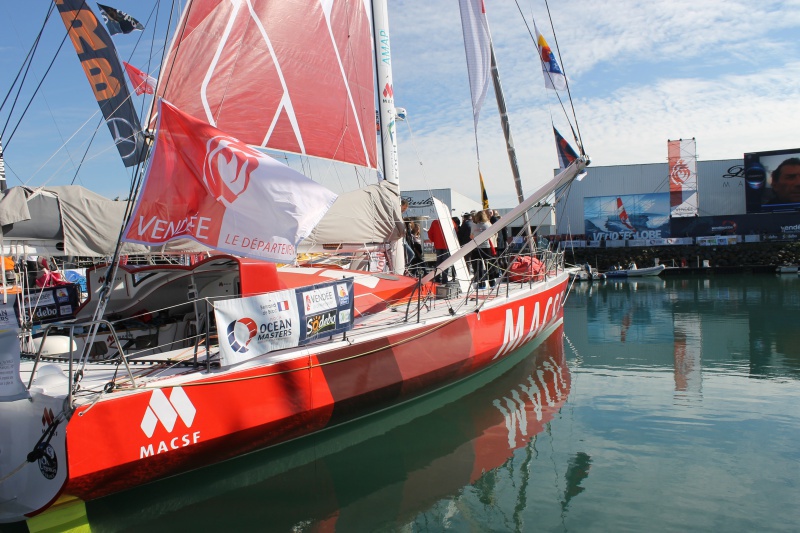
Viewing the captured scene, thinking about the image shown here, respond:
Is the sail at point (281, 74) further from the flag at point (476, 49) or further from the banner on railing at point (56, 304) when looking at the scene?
the banner on railing at point (56, 304)

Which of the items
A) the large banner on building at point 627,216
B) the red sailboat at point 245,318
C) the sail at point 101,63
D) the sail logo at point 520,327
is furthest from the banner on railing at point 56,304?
the large banner on building at point 627,216

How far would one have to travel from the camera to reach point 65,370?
566 cm

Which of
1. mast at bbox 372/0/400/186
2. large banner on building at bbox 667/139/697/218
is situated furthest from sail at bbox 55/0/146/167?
large banner on building at bbox 667/139/697/218

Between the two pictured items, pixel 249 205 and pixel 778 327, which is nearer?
pixel 249 205

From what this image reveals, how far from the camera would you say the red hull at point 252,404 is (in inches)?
190

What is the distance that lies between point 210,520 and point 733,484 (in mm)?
4743

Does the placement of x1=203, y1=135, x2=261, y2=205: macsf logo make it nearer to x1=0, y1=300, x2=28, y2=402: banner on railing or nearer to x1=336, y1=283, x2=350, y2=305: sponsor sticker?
x1=336, y1=283, x2=350, y2=305: sponsor sticker

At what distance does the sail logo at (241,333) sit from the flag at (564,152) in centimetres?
507

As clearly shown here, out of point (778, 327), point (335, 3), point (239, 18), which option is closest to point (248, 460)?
point (239, 18)

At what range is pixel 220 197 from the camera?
5.29 metres

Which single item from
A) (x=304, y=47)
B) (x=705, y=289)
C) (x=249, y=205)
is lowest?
(x=705, y=289)

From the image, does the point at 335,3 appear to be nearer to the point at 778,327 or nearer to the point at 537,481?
the point at 537,481

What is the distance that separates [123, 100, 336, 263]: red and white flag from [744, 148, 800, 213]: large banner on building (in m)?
46.2

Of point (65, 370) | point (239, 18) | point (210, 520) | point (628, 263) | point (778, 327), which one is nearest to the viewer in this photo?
point (210, 520)
